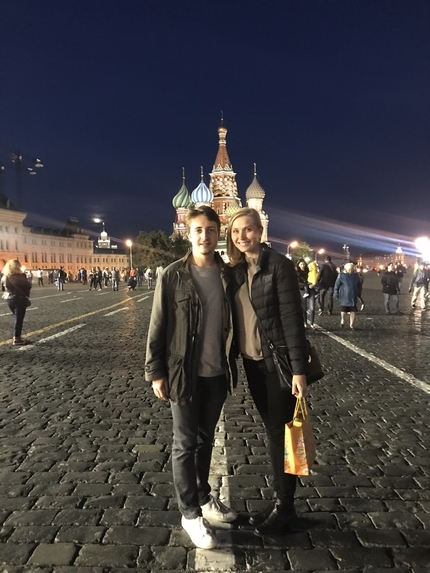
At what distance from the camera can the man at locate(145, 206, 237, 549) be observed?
3.01m

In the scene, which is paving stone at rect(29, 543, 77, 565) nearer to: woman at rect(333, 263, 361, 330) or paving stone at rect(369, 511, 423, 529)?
paving stone at rect(369, 511, 423, 529)

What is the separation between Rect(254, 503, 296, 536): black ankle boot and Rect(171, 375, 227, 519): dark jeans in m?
0.41

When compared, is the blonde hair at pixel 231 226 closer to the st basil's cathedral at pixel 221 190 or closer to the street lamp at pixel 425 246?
the street lamp at pixel 425 246

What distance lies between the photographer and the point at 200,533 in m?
3.01

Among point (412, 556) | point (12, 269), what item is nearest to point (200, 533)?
point (412, 556)

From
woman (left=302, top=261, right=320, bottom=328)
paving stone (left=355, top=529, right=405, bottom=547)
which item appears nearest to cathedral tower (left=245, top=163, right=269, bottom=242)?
woman (left=302, top=261, right=320, bottom=328)

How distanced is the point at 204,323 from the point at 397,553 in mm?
1688

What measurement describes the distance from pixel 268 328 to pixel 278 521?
1201 mm

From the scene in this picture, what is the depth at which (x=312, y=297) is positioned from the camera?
44.4ft

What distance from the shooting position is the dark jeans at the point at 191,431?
308 centimetres

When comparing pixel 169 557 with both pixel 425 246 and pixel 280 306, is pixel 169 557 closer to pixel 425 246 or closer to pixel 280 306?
pixel 280 306

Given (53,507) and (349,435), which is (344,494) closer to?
(349,435)

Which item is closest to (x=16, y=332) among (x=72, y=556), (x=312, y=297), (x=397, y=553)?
(x=312, y=297)

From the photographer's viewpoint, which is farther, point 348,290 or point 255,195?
point 255,195
